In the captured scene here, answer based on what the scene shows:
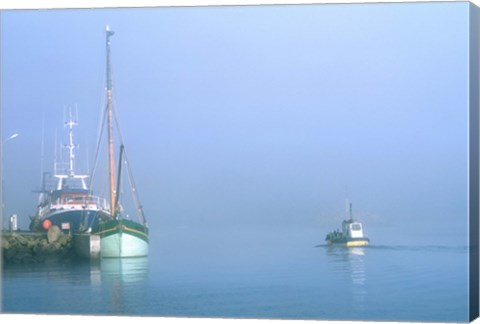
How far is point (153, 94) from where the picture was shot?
57.3 ft

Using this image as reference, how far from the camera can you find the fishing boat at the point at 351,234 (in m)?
17.0

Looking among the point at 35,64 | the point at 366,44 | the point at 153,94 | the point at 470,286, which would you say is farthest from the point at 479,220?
the point at 35,64

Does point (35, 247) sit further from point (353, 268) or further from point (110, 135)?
point (353, 268)

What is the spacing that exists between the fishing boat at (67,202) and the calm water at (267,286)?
19.7 inches

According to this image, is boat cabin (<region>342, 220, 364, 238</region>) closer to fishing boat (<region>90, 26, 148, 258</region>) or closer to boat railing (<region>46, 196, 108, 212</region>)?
fishing boat (<region>90, 26, 148, 258</region>)

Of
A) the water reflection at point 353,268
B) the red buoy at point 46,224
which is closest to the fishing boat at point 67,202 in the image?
the red buoy at point 46,224

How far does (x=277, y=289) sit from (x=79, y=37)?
3.56m

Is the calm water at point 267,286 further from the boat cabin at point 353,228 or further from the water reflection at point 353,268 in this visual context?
the boat cabin at point 353,228

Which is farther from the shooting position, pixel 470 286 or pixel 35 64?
pixel 35 64

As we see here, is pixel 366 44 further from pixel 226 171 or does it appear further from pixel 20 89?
pixel 20 89

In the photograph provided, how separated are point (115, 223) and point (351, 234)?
110 inches

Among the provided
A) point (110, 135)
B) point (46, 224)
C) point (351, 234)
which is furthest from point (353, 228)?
point (46, 224)

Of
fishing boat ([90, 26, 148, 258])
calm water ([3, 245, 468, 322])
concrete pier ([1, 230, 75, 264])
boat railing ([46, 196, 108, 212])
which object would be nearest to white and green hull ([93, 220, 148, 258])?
fishing boat ([90, 26, 148, 258])

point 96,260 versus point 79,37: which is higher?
point 79,37
